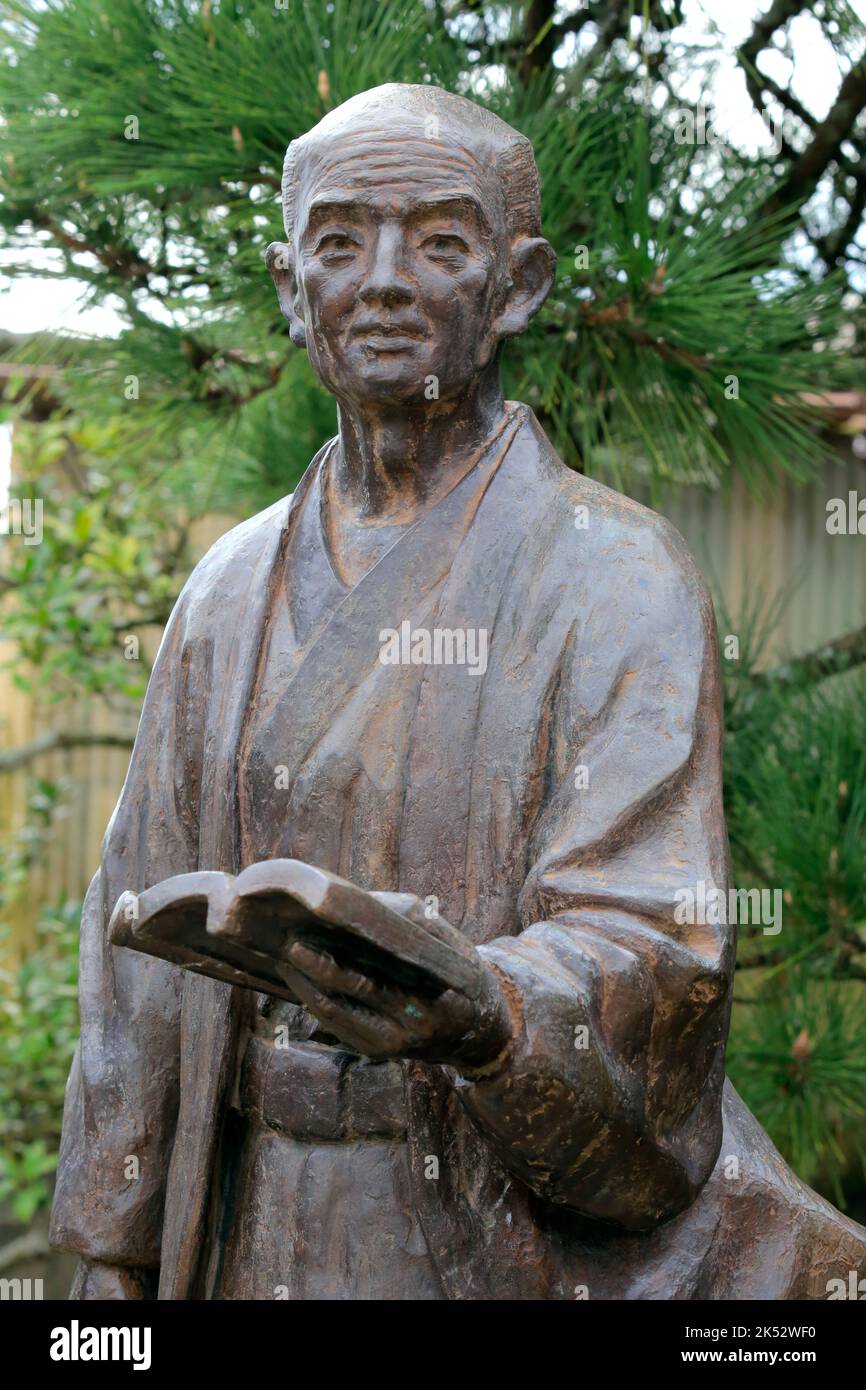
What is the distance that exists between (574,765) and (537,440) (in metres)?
0.38

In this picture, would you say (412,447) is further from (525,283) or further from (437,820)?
(437,820)

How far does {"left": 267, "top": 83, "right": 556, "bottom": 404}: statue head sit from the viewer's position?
1.91 m

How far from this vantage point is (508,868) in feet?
6.10

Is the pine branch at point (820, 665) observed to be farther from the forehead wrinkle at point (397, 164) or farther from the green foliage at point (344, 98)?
the forehead wrinkle at point (397, 164)

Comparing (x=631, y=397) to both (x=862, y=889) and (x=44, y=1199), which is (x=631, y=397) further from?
(x=44, y=1199)

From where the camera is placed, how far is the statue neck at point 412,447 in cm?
200

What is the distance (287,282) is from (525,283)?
0.25 metres

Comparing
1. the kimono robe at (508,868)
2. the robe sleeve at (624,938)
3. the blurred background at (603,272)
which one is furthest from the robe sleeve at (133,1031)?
the blurred background at (603,272)

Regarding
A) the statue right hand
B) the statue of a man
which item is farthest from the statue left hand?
the statue right hand

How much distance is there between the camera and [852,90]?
3.45 m

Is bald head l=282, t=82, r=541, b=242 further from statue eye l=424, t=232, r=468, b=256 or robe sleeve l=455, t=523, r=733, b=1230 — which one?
robe sleeve l=455, t=523, r=733, b=1230

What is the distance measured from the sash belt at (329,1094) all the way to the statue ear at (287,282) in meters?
0.72

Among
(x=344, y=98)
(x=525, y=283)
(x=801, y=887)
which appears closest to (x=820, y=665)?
(x=801, y=887)

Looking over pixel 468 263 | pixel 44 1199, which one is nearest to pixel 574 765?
pixel 468 263
